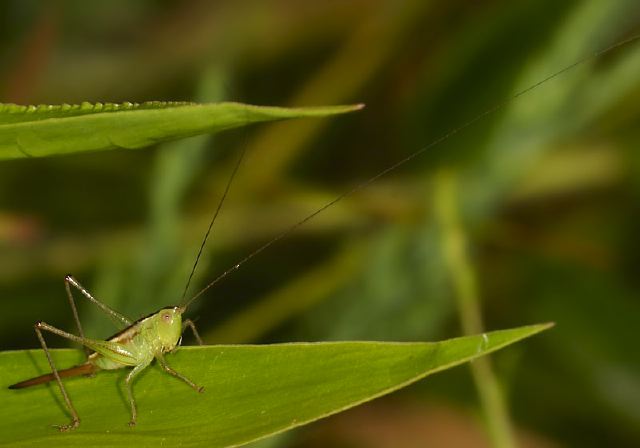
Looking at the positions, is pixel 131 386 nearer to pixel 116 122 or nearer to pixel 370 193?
pixel 116 122

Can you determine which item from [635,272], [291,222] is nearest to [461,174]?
[291,222]

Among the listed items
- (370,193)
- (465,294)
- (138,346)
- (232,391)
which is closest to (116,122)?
(232,391)

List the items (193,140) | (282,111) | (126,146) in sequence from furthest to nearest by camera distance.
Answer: (193,140), (126,146), (282,111)

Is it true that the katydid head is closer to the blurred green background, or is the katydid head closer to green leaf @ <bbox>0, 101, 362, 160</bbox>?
the blurred green background

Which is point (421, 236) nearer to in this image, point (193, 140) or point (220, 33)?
point (193, 140)

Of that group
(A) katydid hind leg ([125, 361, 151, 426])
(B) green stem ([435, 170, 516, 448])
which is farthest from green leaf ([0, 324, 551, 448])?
(B) green stem ([435, 170, 516, 448])

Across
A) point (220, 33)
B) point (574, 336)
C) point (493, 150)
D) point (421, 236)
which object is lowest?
point (574, 336)
